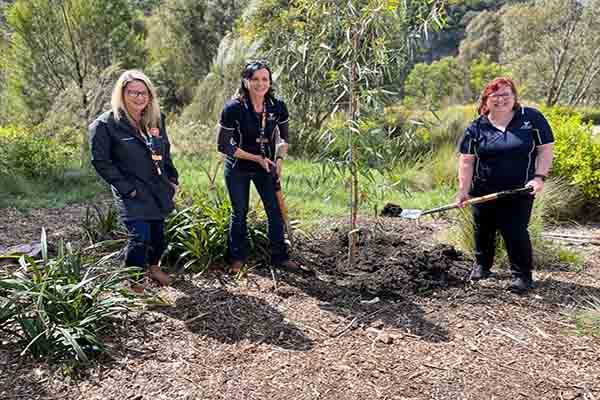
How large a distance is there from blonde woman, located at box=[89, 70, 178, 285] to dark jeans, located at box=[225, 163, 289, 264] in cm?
45

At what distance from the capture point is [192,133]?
10.5 m

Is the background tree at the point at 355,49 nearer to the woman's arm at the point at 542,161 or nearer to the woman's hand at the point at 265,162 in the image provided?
the woman's hand at the point at 265,162

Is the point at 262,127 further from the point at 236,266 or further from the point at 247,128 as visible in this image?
the point at 236,266

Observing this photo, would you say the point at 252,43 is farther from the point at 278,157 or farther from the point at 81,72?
the point at 278,157

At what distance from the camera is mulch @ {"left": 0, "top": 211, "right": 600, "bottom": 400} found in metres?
2.33

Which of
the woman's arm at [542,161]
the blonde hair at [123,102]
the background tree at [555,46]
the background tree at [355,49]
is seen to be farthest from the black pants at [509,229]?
the background tree at [555,46]

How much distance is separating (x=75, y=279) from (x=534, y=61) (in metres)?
21.1

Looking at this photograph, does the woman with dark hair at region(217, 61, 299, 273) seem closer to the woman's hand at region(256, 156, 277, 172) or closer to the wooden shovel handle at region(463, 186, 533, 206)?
the woman's hand at region(256, 156, 277, 172)

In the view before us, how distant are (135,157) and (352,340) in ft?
5.72

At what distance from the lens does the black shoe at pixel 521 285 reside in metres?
3.34

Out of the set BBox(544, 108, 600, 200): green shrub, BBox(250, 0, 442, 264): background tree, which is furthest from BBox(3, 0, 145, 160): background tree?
BBox(544, 108, 600, 200): green shrub

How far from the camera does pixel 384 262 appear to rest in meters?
3.69

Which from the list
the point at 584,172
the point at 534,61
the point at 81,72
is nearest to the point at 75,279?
the point at 584,172

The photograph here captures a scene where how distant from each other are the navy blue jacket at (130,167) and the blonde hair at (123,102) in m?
0.05
